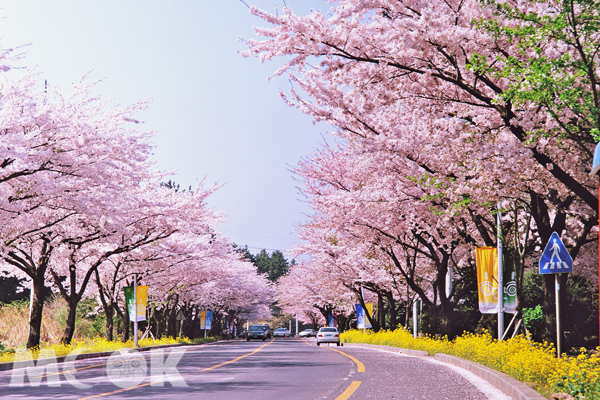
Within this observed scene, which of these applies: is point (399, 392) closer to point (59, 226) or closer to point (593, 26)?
point (593, 26)

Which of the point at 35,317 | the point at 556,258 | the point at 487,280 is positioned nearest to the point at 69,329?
the point at 35,317

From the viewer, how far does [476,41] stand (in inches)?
498

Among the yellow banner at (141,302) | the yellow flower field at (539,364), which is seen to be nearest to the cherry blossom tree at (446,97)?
the yellow flower field at (539,364)

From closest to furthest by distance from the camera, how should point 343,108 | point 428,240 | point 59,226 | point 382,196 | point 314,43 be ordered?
point 314,43, point 343,108, point 382,196, point 59,226, point 428,240

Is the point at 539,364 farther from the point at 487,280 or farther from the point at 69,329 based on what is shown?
the point at 69,329

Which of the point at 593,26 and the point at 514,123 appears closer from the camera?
the point at 593,26

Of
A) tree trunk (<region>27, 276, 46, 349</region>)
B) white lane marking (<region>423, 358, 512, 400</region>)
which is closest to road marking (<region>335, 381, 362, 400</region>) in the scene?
white lane marking (<region>423, 358, 512, 400</region>)

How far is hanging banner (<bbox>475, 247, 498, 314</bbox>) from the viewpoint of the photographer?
18547mm

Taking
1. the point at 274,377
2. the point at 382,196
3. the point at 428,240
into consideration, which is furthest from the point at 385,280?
the point at 274,377

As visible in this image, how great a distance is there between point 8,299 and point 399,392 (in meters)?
55.5

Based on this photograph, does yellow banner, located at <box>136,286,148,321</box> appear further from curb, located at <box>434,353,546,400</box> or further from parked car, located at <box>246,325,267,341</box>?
parked car, located at <box>246,325,267,341</box>

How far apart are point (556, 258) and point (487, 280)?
7.10 meters

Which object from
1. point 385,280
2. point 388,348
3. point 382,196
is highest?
point 382,196

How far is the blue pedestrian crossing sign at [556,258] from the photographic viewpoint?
11.7m
